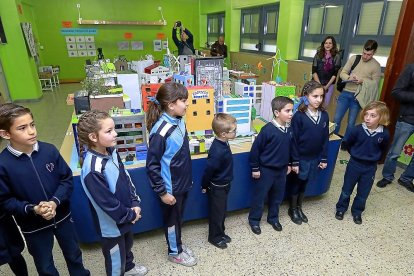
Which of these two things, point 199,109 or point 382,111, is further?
point 199,109

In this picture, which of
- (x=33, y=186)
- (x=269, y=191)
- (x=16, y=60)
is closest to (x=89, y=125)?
(x=33, y=186)

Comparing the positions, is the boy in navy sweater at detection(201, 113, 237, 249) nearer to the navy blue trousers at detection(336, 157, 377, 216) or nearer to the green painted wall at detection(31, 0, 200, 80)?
the navy blue trousers at detection(336, 157, 377, 216)

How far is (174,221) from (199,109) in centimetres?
90

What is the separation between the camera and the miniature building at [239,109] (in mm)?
2350

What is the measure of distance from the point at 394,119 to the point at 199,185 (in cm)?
254

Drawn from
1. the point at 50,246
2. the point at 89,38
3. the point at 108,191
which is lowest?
the point at 50,246

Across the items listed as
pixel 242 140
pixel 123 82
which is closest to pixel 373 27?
pixel 242 140

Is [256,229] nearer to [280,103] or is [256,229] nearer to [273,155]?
[273,155]

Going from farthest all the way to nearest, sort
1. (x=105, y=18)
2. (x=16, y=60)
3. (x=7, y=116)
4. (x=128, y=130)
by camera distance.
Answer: (x=105, y=18) → (x=16, y=60) → (x=128, y=130) → (x=7, y=116)

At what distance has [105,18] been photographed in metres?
9.21

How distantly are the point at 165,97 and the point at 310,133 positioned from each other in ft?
3.89

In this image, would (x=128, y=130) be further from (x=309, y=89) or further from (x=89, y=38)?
(x=89, y=38)

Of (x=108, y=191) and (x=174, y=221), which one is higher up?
(x=108, y=191)

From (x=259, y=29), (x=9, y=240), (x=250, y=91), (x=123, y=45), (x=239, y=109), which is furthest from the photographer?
(x=123, y=45)
